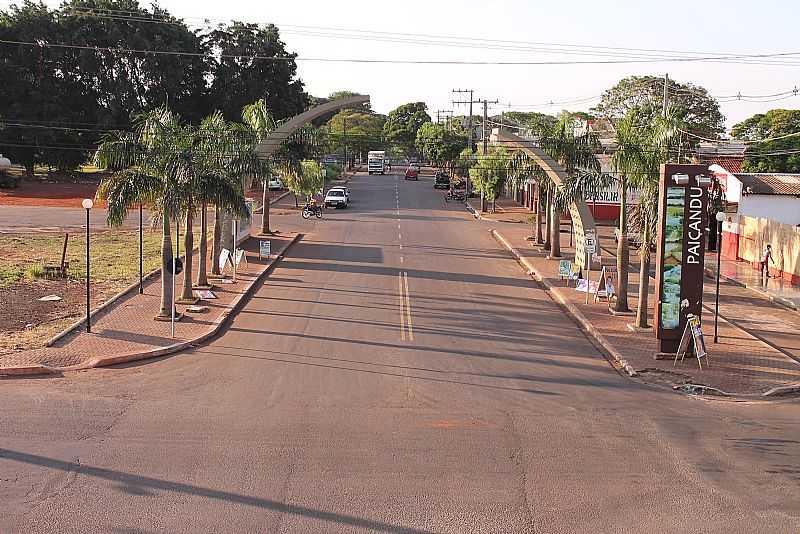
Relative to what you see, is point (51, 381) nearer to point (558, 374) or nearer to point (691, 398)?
point (558, 374)

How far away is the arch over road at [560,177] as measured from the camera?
113 ft

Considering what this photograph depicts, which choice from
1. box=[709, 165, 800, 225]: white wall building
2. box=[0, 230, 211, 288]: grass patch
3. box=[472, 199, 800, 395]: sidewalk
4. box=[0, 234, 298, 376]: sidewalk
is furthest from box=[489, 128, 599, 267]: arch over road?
box=[0, 230, 211, 288]: grass patch

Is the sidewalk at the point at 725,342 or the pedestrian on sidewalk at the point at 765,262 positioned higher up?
the pedestrian on sidewalk at the point at 765,262

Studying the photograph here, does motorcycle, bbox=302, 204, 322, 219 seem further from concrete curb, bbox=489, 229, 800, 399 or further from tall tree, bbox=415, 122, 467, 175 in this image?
tall tree, bbox=415, 122, 467, 175

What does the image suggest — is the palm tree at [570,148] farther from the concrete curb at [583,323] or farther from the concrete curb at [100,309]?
the concrete curb at [100,309]

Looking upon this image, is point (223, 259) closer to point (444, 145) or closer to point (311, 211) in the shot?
point (311, 211)

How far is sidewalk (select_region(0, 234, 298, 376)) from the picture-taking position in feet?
63.6

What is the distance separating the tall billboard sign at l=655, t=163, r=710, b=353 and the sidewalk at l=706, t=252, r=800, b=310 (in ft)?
31.3

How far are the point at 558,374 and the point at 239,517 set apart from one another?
10.3 m

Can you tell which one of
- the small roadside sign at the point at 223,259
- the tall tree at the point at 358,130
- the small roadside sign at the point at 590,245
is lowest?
the small roadside sign at the point at 223,259

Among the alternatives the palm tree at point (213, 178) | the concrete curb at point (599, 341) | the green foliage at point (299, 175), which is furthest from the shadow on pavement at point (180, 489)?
the green foliage at point (299, 175)

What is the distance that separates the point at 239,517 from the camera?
36.9 feet

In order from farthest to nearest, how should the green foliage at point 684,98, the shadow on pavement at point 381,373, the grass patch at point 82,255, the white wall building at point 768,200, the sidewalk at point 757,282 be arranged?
the green foliage at point 684,98
the white wall building at point 768,200
the grass patch at point 82,255
the sidewalk at point 757,282
the shadow on pavement at point 381,373

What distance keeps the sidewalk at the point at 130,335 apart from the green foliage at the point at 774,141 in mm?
38214
